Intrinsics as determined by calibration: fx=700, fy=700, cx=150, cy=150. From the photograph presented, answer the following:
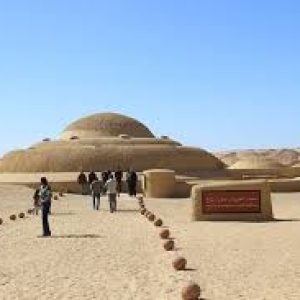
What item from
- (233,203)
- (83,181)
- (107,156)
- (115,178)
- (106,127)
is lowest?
(233,203)

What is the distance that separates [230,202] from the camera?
21.1 metres

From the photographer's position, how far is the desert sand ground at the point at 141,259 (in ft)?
30.8

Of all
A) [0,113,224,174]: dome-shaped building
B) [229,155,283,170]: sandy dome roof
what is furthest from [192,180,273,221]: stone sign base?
[229,155,283,170]: sandy dome roof

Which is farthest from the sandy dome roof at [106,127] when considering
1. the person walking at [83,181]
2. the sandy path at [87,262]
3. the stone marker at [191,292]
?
the stone marker at [191,292]

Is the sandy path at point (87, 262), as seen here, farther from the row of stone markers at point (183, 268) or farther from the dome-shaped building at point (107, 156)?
the dome-shaped building at point (107, 156)

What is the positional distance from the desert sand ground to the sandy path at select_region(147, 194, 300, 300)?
1 cm

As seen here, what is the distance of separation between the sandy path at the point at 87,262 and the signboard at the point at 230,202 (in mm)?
2268

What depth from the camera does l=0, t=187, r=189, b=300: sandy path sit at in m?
9.37

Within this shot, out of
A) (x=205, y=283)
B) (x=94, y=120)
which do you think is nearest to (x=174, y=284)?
(x=205, y=283)

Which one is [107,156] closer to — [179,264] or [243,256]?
[243,256]

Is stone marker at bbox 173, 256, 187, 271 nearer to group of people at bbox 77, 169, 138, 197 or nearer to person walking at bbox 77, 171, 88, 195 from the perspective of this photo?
group of people at bbox 77, 169, 138, 197

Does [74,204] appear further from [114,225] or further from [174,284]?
[174,284]

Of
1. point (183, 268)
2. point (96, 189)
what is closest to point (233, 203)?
point (96, 189)

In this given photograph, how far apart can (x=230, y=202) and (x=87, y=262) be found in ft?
31.7
